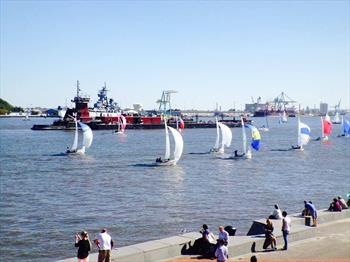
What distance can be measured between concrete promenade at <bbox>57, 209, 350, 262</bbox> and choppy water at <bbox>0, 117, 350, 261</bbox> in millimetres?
7495

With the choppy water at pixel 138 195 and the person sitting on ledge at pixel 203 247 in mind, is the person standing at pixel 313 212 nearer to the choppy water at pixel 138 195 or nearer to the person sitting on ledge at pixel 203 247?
the person sitting on ledge at pixel 203 247

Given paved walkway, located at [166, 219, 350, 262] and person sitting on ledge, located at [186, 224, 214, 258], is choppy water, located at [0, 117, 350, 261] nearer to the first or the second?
paved walkway, located at [166, 219, 350, 262]

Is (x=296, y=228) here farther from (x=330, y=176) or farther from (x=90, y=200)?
(x=330, y=176)

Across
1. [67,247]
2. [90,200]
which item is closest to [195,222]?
[67,247]

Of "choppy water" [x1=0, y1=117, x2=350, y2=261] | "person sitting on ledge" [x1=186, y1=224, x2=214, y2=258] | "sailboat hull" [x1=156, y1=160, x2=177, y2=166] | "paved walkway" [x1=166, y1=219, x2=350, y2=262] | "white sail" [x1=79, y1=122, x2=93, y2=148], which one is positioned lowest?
"choppy water" [x1=0, y1=117, x2=350, y2=261]

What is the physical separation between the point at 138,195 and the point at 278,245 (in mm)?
21206

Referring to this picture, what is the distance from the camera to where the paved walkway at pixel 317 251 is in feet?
50.5

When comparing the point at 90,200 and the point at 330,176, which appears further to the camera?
the point at 330,176

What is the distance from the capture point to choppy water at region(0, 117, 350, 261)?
2566 cm

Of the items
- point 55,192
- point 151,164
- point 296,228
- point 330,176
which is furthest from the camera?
point 151,164

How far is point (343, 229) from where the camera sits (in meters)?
19.2

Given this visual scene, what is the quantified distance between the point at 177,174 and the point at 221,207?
18.4 meters

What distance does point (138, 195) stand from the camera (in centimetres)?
3722

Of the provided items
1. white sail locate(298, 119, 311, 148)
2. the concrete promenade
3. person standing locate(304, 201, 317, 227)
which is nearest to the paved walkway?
the concrete promenade
